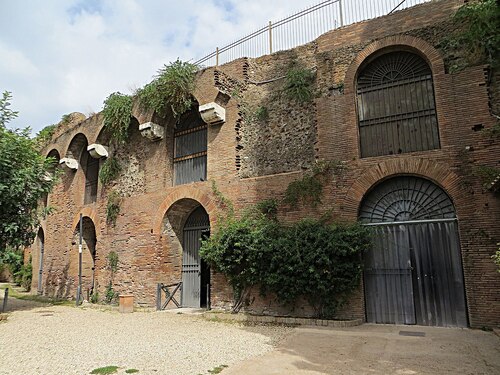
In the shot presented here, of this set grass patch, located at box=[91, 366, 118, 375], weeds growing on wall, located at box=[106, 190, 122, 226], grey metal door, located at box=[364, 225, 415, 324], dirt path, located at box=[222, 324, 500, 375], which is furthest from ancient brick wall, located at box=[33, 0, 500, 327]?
grass patch, located at box=[91, 366, 118, 375]

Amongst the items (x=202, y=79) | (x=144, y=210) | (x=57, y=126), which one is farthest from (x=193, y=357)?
(x=57, y=126)

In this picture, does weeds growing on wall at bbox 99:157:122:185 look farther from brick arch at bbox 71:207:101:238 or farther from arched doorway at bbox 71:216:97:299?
arched doorway at bbox 71:216:97:299

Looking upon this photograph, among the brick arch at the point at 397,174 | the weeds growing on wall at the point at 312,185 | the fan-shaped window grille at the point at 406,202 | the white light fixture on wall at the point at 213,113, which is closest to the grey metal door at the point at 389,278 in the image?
the fan-shaped window grille at the point at 406,202

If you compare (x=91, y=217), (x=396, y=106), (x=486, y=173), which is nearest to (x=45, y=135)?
(x=91, y=217)

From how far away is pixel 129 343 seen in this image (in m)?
7.38

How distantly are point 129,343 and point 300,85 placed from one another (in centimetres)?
849

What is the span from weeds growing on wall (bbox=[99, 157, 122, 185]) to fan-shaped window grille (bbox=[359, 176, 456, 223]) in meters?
10.1

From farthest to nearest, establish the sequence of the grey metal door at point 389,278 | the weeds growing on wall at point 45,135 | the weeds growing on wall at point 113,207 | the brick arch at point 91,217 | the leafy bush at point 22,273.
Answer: the leafy bush at point 22,273, the weeds growing on wall at point 45,135, the brick arch at point 91,217, the weeds growing on wall at point 113,207, the grey metal door at point 389,278

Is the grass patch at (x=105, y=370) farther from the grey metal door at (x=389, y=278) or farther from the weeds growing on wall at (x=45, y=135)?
the weeds growing on wall at (x=45, y=135)

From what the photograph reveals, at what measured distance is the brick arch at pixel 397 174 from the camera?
8438mm

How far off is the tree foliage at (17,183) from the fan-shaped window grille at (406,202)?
1012cm

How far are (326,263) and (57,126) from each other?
1728cm

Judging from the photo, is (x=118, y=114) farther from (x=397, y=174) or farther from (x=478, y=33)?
(x=478, y=33)

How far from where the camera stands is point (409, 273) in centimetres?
874
